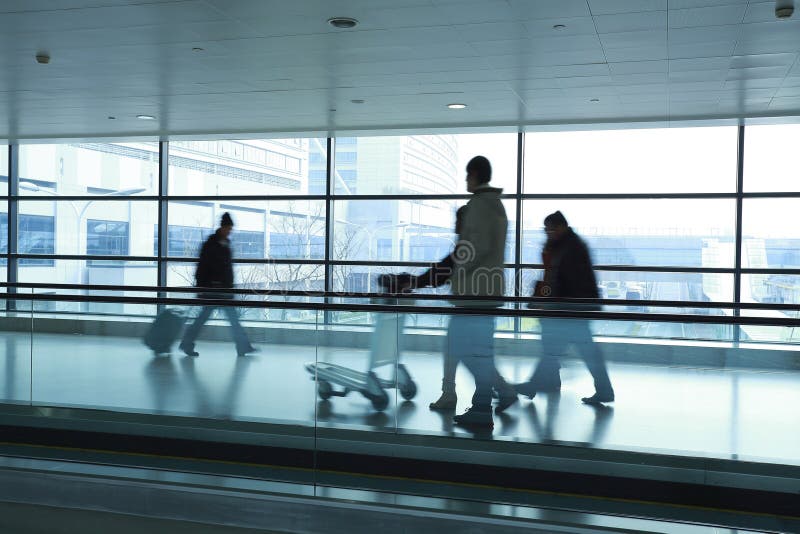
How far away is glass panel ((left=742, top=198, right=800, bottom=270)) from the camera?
374 inches

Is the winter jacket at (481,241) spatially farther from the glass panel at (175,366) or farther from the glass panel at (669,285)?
the glass panel at (669,285)

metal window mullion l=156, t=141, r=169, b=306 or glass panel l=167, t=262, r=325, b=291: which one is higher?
metal window mullion l=156, t=141, r=169, b=306

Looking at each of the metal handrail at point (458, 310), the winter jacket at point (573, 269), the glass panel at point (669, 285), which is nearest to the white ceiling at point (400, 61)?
the winter jacket at point (573, 269)

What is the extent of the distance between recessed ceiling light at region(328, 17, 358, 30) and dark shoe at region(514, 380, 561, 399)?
10.3ft

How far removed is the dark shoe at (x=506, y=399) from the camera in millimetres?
3844

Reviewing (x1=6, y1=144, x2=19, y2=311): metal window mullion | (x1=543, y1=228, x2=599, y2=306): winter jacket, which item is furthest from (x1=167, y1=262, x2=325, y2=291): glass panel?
(x1=543, y1=228, x2=599, y2=306): winter jacket

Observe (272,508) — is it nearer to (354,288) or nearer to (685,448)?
(685,448)

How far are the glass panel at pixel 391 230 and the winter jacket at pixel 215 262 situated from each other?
3.29 metres

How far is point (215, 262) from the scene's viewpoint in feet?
26.4

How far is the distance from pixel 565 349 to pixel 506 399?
1.30 ft

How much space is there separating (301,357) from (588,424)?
1530mm

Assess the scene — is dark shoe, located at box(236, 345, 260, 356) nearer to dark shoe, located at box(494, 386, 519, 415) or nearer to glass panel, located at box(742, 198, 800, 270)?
dark shoe, located at box(494, 386, 519, 415)

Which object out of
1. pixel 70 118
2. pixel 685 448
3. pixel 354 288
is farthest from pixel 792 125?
pixel 70 118

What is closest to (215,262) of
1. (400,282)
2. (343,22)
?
(400,282)
